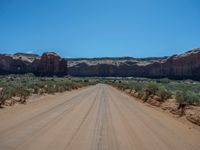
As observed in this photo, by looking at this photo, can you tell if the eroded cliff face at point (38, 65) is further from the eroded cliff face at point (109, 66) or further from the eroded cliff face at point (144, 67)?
the eroded cliff face at point (144, 67)

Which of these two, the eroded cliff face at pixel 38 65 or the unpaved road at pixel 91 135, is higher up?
the eroded cliff face at pixel 38 65

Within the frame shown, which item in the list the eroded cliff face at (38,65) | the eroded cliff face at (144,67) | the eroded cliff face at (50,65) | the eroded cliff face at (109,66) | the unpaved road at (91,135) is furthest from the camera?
the eroded cliff face at (38,65)

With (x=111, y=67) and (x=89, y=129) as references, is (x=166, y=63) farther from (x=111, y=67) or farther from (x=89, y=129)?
(x=89, y=129)

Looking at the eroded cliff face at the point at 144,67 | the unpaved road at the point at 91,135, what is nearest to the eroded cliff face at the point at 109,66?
the eroded cliff face at the point at 144,67

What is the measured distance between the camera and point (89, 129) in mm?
10773

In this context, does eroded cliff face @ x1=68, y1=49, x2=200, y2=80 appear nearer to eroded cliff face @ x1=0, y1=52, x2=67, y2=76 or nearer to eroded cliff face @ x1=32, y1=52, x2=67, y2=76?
eroded cliff face @ x1=0, y1=52, x2=67, y2=76

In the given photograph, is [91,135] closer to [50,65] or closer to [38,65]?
[50,65]

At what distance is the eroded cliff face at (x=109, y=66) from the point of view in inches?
5394

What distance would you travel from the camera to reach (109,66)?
180 meters

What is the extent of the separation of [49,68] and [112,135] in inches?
5484

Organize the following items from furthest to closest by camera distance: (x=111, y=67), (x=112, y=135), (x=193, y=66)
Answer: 1. (x=111, y=67)
2. (x=193, y=66)
3. (x=112, y=135)

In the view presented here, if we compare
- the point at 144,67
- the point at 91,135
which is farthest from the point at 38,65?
the point at 91,135

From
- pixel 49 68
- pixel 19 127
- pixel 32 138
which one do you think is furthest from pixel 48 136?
pixel 49 68

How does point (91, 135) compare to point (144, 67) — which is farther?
point (144, 67)
